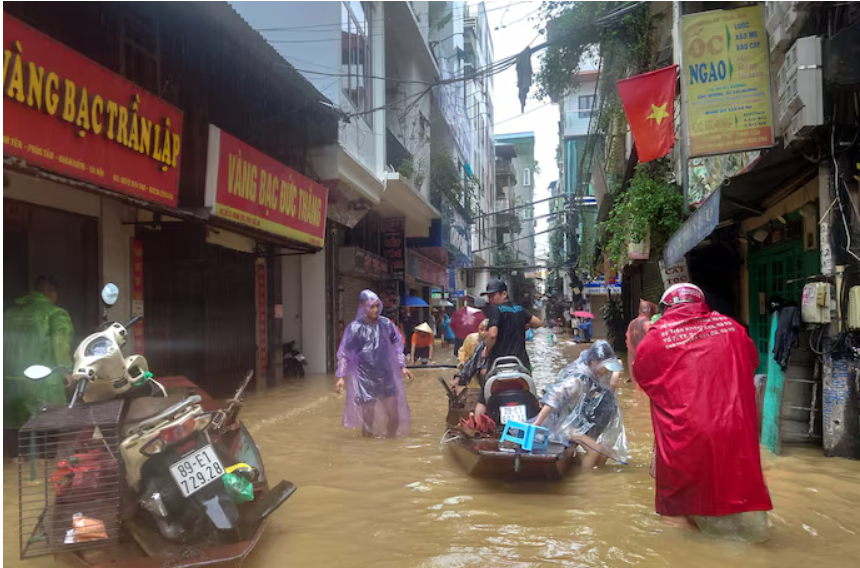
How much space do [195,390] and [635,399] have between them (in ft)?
27.5

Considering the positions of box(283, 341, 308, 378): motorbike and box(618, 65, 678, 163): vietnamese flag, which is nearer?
box(618, 65, 678, 163): vietnamese flag

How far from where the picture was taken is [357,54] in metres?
13.7

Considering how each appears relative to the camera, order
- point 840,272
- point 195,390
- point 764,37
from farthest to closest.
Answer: point 764,37
point 840,272
point 195,390


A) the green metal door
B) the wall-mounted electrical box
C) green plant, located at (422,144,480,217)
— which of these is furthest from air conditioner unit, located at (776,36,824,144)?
green plant, located at (422,144,480,217)

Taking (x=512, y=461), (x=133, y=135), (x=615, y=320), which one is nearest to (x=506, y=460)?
(x=512, y=461)

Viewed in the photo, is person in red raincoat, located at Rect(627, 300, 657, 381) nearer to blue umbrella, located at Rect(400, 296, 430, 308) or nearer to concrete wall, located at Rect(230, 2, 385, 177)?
concrete wall, located at Rect(230, 2, 385, 177)

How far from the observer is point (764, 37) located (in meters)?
6.79

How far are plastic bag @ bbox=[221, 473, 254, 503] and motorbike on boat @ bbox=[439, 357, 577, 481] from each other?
1.80 m

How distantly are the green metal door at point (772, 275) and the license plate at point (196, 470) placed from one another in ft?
22.1

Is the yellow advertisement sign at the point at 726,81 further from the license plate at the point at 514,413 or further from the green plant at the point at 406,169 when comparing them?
the green plant at the point at 406,169

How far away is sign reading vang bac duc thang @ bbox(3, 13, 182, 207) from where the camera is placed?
4.84 m

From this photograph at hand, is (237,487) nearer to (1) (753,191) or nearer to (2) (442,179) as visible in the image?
(1) (753,191)

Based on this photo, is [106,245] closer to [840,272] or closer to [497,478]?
[497,478]

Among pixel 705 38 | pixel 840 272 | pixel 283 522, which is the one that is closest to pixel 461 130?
pixel 705 38
